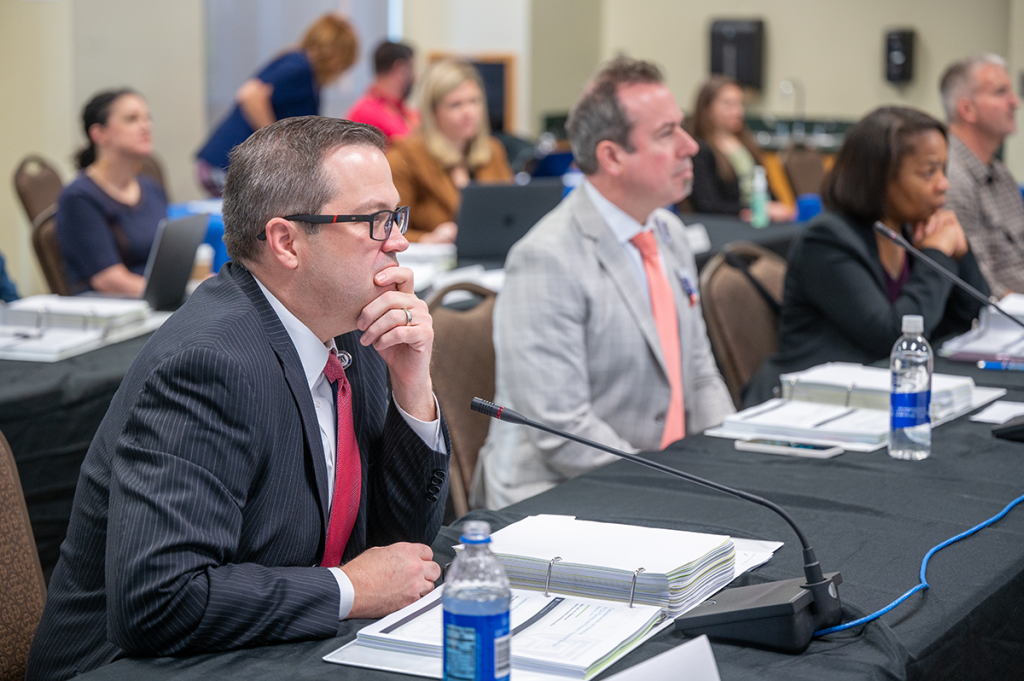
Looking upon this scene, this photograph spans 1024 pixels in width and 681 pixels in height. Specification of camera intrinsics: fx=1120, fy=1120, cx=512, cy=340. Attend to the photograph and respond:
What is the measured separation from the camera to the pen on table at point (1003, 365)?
8.55ft

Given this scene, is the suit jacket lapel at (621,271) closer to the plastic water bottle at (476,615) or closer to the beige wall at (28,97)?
the plastic water bottle at (476,615)

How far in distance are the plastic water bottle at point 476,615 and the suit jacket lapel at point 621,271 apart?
4.65 feet

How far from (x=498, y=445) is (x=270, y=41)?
21.6 ft

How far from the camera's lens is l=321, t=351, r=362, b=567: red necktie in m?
1.47

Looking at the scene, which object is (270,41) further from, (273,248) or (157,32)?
(273,248)

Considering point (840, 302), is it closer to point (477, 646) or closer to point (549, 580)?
point (549, 580)

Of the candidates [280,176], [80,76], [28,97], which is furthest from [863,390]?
[80,76]

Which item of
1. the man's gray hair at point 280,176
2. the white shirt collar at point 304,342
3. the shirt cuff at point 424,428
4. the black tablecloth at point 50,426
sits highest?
the man's gray hair at point 280,176

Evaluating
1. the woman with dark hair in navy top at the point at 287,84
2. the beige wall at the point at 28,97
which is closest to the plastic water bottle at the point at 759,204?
the woman with dark hair in navy top at the point at 287,84

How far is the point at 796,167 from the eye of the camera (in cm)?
729

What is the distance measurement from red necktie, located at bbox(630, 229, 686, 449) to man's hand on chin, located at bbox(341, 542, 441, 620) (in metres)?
1.21

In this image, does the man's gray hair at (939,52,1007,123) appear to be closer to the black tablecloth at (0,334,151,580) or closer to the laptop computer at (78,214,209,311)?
the laptop computer at (78,214,209,311)

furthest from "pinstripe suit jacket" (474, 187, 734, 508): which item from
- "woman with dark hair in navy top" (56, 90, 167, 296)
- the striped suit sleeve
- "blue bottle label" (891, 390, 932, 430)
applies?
"woman with dark hair in navy top" (56, 90, 167, 296)

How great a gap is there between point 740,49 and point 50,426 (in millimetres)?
7623
